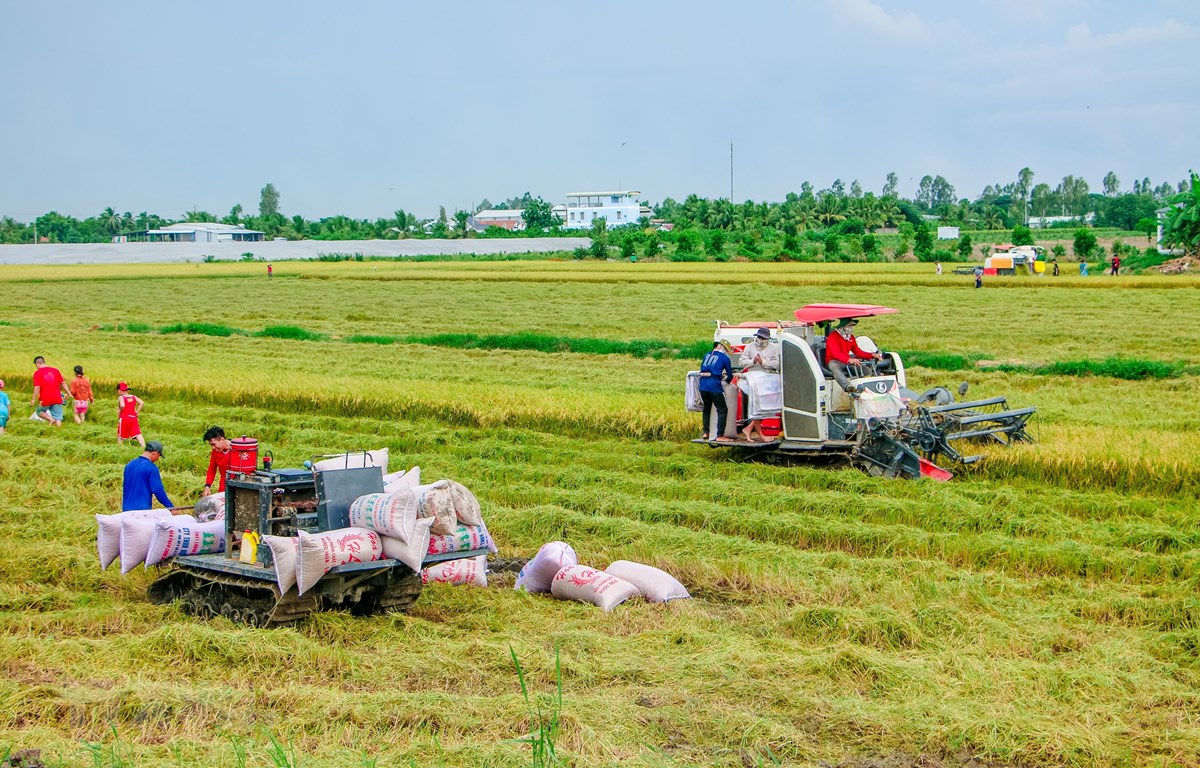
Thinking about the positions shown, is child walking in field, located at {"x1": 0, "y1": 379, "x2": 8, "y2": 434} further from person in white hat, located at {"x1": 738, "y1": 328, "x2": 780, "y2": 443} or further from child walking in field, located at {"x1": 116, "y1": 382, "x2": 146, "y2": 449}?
person in white hat, located at {"x1": 738, "y1": 328, "x2": 780, "y2": 443}

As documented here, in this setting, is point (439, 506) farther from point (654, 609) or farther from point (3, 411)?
point (3, 411)

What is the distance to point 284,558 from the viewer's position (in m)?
9.07

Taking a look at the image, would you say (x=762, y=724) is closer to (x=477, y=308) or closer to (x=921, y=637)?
(x=921, y=637)

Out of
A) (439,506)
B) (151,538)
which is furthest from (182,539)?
(439,506)

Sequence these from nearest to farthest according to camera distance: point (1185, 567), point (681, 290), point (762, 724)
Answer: point (762, 724) < point (1185, 567) < point (681, 290)

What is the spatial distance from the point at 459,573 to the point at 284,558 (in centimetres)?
201

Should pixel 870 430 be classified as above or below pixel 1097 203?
below

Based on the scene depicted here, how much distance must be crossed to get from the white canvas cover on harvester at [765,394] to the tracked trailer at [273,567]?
247 inches

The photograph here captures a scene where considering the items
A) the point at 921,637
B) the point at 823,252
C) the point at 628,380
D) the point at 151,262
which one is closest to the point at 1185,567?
the point at 921,637

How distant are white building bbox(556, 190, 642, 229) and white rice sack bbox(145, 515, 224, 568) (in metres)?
135

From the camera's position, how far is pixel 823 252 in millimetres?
76312

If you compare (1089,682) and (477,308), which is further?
(477,308)

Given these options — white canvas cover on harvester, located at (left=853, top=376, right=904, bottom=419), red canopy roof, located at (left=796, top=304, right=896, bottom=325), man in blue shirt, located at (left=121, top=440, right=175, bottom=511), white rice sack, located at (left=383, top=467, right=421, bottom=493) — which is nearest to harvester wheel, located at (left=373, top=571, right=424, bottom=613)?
white rice sack, located at (left=383, top=467, right=421, bottom=493)

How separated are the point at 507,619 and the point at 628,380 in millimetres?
14390
